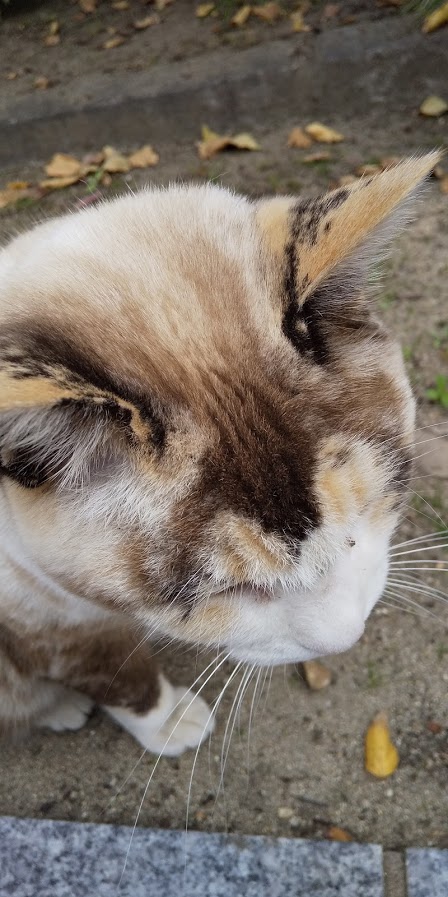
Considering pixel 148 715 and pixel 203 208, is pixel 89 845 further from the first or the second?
pixel 203 208

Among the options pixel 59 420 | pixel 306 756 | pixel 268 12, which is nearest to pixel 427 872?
pixel 306 756

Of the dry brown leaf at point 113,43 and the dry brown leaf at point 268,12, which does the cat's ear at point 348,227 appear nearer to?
the dry brown leaf at point 268,12

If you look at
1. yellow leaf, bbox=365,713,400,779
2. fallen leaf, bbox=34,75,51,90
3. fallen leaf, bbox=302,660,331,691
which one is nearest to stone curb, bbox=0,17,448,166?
fallen leaf, bbox=34,75,51,90

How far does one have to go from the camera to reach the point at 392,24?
10.6 ft

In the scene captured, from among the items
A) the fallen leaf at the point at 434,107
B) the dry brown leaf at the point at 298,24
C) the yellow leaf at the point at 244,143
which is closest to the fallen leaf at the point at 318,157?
the yellow leaf at the point at 244,143

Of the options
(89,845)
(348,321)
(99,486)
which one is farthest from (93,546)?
(89,845)

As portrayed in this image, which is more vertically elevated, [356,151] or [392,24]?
[392,24]

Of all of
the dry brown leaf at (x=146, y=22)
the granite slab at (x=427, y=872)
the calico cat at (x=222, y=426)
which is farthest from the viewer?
the dry brown leaf at (x=146, y=22)

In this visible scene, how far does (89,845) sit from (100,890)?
101 mm

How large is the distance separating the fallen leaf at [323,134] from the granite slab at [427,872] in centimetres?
292

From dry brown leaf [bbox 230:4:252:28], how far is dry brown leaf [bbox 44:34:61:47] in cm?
129

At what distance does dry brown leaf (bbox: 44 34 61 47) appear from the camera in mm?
4324

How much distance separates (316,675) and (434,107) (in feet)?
8.61

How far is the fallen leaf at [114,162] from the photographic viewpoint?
3334 mm
